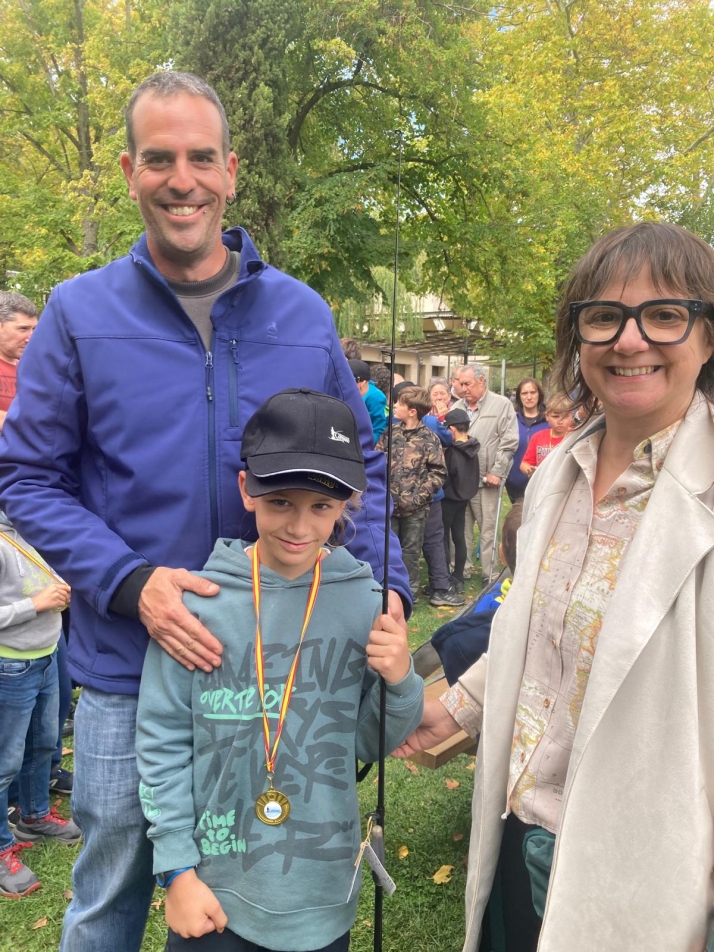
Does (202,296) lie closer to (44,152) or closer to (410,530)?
(410,530)

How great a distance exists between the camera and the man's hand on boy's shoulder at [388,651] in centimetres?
165

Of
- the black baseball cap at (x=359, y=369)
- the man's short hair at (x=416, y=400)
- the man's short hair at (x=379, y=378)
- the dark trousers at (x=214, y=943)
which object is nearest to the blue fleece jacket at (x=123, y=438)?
the dark trousers at (x=214, y=943)

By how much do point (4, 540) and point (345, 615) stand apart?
2175 mm

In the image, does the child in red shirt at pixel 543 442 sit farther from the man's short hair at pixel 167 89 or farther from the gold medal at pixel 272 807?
the gold medal at pixel 272 807

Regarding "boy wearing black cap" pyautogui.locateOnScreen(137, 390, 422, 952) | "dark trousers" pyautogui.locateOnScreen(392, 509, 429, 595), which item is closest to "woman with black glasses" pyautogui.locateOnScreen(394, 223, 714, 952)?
"boy wearing black cap" pyautogui.locateOnScreen(137, 390, 422, 952)

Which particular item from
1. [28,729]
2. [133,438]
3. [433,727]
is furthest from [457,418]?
[133,438]

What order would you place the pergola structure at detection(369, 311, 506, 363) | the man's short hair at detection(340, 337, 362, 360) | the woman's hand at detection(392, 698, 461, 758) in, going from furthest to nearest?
the pergola structure at detection(369, 311, 506, 363) → the man's short hair at detection(340, 337, 362, 360) → the woman's hand at detection(392, 698, 461, 758)

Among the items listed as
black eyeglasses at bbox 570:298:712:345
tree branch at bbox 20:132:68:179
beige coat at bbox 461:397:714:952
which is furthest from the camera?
tree branch at bbox 20:132:68:179

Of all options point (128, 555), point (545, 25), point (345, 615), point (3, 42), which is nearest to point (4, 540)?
point (128, 555)

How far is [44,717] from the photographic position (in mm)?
3480

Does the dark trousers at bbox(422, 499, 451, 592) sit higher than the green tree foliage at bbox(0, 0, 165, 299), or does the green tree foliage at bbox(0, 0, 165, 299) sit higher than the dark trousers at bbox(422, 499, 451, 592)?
the green tree foliage at bbox(0, 0, 165, 299)

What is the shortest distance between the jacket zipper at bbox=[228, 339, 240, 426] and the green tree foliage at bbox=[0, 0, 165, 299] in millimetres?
13575

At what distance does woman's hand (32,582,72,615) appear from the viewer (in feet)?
10.6

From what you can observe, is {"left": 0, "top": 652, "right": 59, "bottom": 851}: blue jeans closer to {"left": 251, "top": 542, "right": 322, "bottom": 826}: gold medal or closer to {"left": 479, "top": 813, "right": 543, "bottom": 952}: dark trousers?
{"left": 251, "top": 542, "right": 322, "bottom": 826}: gold medal
